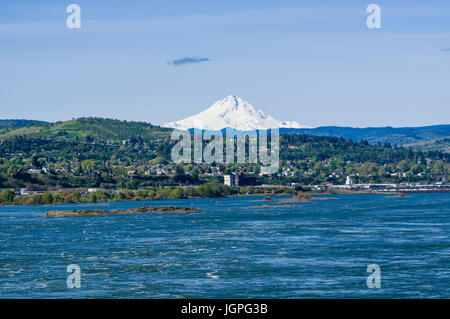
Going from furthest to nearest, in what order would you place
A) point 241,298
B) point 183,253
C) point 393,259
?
point 183,253 < point 393,259 < point 241,298

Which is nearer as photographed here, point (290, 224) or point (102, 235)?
point (102, 235)

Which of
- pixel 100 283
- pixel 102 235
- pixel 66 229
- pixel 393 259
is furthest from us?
pixel 66 229

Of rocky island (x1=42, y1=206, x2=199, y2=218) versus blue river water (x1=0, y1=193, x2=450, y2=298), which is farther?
rocky island (x1=42, y1=206, x2=199, y2=218)

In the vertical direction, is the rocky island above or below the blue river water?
below

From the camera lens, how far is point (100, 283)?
1658 inches

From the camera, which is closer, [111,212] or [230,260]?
[230,260]

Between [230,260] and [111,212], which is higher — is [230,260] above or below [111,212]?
above

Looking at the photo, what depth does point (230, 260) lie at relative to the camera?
5128 centimetres

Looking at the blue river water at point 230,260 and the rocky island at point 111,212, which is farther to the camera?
the rocky island at point 111,212

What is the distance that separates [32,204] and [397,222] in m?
93.3

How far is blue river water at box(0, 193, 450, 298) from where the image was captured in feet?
130

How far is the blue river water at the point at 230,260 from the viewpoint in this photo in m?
39.5
